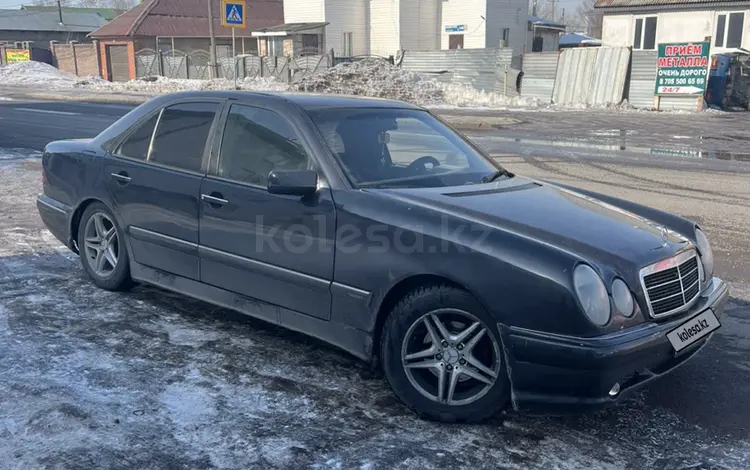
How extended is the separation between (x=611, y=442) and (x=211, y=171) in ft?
9.24

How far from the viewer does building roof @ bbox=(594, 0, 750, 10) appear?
34.0 m

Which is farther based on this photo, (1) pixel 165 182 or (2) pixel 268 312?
(1) pixel 165 182

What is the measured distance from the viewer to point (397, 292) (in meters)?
3.73

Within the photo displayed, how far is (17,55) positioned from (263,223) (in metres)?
63.2

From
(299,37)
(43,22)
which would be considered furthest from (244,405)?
(43,22)

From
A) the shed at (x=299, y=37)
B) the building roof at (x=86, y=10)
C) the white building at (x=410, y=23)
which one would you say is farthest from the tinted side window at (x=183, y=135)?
the building roof at (x=86, y=10)

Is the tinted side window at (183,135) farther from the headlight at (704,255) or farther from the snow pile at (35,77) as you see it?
the snow pile at (35,77)

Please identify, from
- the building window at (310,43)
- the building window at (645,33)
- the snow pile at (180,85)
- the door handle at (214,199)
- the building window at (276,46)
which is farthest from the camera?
the building window at (276,46)

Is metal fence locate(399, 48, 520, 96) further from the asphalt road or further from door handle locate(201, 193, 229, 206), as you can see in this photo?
door handle locate(201, 193, 229, 206)

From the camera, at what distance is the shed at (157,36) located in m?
50.8

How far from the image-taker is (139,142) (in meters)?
5.23

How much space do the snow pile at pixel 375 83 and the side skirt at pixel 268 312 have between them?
79.0 feet

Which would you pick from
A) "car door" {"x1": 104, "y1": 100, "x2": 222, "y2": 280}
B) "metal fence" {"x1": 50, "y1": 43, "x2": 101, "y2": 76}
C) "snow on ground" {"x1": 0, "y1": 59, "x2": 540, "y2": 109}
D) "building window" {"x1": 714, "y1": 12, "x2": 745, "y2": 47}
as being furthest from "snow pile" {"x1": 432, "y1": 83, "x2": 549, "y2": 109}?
"metal fence" {"x1": 50, "y1": 43, "x2": 101, "y2": 76}

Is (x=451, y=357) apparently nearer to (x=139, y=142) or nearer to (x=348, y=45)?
(x=139, y=142)
